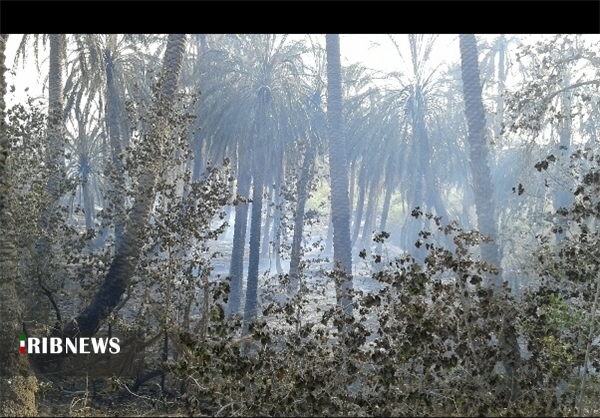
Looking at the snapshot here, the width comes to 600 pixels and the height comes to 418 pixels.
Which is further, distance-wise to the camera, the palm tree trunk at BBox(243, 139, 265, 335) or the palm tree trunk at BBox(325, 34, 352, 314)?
the palm tree trunk at BBox(243, 139, 265, 335)

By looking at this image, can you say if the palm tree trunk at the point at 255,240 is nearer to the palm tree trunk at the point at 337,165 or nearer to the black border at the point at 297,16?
the palm tree trunk at the point at 337,165

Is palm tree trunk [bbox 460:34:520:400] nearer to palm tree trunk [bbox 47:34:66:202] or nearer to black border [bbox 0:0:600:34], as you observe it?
palm tree trunk [bbox 47:34:66:202]

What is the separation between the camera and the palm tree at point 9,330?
23.3 ft

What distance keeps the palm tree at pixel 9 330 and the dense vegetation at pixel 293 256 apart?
0.03m

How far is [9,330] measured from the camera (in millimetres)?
7477

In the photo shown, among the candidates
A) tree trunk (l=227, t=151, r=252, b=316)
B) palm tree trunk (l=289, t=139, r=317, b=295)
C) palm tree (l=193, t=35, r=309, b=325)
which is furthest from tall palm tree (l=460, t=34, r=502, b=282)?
palm tree trunk (l=289, t=139, r=317, b=295)

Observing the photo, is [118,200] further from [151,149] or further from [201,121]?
[201,121]

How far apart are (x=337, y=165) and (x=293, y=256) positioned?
6723mm

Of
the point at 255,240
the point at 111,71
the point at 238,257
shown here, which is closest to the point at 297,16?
the point at 255,240

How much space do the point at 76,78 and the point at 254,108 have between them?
19.9 ft

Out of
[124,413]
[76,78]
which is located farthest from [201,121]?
[124,413]

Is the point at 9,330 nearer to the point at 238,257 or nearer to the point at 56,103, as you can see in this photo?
the point at 56,103

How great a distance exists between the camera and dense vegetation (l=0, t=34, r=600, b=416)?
22.5ft

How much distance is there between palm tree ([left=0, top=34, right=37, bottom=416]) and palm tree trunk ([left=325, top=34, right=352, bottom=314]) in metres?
7.75
